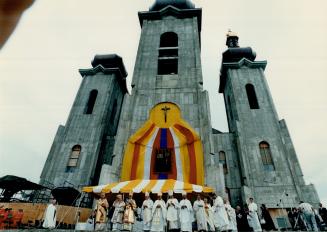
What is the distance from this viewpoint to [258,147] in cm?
2200

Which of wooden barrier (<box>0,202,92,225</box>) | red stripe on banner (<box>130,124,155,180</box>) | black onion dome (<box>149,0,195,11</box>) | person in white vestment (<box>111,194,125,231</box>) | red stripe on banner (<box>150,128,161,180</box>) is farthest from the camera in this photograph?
black onion dome (<box>149,0,195,11</box>)

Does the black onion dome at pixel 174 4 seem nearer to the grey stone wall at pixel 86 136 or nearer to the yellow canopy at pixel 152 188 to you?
the grey stone wall at pixel 86 136

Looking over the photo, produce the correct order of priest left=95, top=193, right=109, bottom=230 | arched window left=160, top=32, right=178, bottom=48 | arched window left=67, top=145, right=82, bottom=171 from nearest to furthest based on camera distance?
priest left=95, top=193, right=109, bottom=230, arched window left=67, top=145, right=82, bottom=171, arched window left=160, top=32, right=178, bottom=48

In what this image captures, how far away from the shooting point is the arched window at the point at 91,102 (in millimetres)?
27087

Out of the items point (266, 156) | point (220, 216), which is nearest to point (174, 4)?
point (266, 156)

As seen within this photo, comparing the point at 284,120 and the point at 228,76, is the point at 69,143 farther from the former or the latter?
the point at 284,120

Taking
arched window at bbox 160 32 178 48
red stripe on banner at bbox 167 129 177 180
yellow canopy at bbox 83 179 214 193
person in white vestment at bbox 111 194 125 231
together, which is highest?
arched window at bbox 160 32 178 48

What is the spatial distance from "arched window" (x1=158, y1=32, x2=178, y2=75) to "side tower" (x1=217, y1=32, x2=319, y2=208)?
6887 mm

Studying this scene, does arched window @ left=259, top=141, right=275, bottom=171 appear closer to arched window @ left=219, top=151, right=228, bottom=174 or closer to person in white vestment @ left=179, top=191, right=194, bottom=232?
arched window @ left=219, top=151, right=228, bottom=174

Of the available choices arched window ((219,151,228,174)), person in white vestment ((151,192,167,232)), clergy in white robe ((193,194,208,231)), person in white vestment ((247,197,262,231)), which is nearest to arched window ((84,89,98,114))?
arched window ((219,151,228,174))

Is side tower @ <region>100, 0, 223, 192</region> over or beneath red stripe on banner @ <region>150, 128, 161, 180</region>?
over

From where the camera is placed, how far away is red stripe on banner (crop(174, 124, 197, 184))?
1503 centimetres

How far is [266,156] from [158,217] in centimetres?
1416

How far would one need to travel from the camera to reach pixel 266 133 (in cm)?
2277
